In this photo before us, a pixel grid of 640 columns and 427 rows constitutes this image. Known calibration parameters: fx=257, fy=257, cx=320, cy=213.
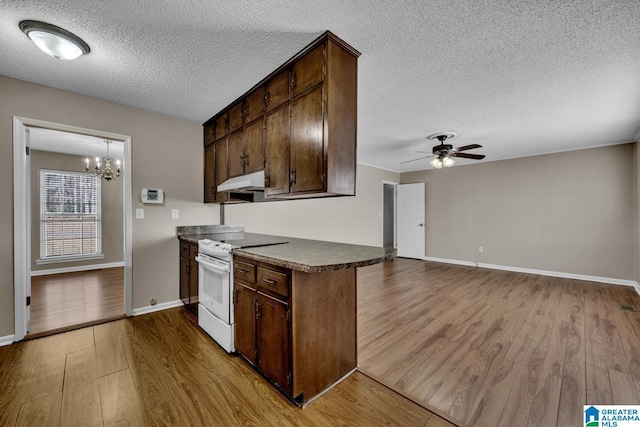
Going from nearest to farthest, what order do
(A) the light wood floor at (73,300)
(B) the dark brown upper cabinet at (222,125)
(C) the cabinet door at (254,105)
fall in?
(C) the cabinet door at (254,105) → (A) the light wood floor at (73,300) → (B) the dark brown upper cabinet at (222,125)

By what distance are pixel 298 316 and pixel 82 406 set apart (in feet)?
4.65

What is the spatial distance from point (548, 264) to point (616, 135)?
7.84 ft

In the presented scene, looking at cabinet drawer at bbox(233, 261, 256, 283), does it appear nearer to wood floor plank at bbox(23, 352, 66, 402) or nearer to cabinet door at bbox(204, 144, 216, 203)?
wood floor plank at bbox(23, 352, 66, 402)

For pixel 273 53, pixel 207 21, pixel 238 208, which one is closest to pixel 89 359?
pixel 238 208

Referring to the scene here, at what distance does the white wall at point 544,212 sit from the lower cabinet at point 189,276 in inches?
219

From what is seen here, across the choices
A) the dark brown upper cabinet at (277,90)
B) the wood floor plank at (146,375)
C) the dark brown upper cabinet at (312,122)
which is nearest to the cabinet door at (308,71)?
the dark brown upper cabinet at (312,122)

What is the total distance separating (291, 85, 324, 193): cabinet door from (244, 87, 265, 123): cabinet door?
530 millimetres

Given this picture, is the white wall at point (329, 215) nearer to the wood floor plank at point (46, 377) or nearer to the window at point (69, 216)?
the wood floor plank at point (46, 377)

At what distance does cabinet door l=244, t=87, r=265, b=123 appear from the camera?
242 centimetres

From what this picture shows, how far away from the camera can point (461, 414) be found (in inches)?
59.8

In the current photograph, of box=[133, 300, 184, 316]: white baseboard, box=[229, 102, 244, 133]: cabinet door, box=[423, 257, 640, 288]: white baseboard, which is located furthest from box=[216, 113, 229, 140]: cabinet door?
box=[423, 257, 640, 288]: white baseboard

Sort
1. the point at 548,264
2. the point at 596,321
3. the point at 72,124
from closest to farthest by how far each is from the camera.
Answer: the point at 72,124, the point at 596,321, the point at 548,264

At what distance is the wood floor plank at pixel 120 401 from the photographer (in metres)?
1.45

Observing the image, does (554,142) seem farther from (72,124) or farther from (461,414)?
(72,124)
